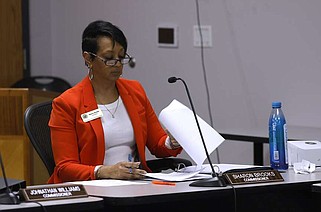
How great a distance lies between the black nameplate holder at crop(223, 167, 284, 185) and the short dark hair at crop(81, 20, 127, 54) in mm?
837

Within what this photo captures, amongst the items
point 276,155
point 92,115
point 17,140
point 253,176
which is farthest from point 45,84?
point 253,176

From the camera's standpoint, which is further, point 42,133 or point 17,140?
point 17,140

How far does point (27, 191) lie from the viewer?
2.26 meters

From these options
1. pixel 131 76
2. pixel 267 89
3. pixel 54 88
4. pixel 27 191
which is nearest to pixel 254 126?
pixel 267 89

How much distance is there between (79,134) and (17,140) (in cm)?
139

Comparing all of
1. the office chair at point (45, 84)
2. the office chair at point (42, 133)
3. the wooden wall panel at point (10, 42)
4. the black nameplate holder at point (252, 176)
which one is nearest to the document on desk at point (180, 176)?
the black nameplate holder at point (252, 176)

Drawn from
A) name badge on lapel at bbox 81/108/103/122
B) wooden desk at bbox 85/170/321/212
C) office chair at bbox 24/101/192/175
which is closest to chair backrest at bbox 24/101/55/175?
office chair at bbox 24/101/192/175

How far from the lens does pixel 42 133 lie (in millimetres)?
3221

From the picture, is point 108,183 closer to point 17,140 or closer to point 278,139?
point 278,139

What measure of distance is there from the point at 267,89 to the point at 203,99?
0.54 metres

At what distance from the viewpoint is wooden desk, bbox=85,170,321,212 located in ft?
7.82

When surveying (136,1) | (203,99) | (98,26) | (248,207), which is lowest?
(248,207)

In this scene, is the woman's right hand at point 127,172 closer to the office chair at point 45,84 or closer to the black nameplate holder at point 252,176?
the black nameplate holder at point 252,176

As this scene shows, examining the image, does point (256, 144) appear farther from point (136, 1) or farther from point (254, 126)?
point (136, 1)
